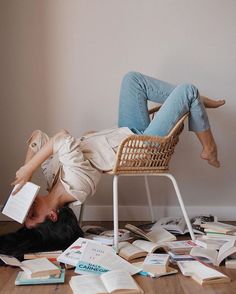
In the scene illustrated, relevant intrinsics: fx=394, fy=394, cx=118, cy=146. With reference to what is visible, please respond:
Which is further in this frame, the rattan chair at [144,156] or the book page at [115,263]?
the rattan chair at [144,156]

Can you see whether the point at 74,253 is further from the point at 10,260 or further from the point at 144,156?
the point at 144,156

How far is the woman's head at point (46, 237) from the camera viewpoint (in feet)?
5.31

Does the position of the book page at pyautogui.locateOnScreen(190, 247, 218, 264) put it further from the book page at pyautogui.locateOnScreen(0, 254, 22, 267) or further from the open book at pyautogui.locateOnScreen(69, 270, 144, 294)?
the book page at pyautogui.locateOnScreen(0, 254, 22, 267)

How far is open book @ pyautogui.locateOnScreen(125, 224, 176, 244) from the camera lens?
1.77m

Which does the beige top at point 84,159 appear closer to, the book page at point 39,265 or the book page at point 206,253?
the book page at point 39,265

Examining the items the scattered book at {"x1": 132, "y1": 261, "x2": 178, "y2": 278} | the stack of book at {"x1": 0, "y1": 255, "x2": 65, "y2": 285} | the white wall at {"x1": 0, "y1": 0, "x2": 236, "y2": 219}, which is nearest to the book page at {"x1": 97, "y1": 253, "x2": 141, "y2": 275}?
the scattered book at {"x1": 132, "y1": 261, "x2": 178, "y2": 278}

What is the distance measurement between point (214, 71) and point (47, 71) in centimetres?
102

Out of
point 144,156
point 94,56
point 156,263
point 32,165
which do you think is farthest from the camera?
point 94,56

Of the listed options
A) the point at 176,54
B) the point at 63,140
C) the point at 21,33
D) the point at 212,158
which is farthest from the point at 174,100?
the point at 21,33

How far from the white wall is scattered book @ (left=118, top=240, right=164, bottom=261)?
919 millimetres

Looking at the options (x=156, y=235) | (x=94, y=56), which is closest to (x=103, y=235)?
(x=156, y=235)

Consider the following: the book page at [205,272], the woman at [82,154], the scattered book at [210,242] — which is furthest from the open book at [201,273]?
the woman at [82,154]

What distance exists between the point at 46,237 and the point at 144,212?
0.90m

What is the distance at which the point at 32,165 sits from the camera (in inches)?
66.2
